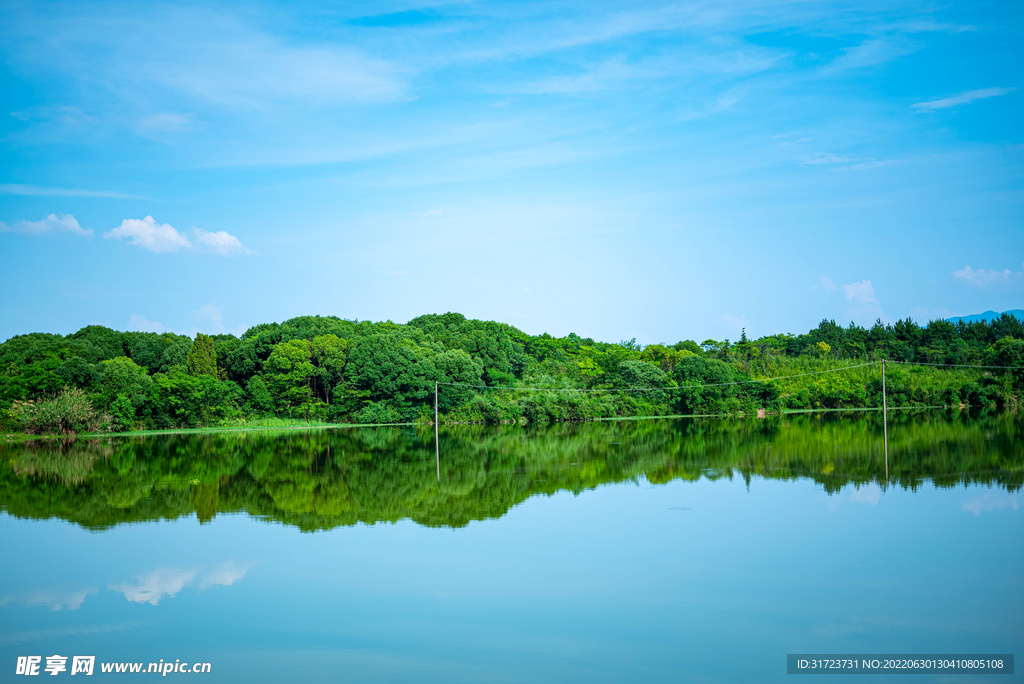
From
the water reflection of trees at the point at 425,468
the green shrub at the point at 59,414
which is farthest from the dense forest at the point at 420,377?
the water reflection of trees at the point at 425,468

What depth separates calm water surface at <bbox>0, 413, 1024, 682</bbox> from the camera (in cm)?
652

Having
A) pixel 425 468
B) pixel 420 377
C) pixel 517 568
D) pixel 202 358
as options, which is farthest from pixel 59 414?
pixel 517 568

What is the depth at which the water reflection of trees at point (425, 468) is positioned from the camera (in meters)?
14.4

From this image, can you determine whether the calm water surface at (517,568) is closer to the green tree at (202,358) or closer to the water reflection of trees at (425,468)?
the water reflection of trees at (425,468)

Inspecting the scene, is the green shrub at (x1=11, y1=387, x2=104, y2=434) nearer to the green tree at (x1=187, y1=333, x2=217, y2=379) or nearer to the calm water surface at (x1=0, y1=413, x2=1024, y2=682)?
the green tree at (x1=187, y1=333, x2=217, y2=379)

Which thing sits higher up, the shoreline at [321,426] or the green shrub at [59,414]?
the green shrub at [59,414]

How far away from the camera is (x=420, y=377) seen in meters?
42.9

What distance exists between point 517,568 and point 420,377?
3404cm

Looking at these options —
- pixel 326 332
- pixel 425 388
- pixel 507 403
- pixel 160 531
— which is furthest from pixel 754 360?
pixel 160 531

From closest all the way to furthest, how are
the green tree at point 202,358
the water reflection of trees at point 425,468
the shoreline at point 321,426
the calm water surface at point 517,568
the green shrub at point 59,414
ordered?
the calm water surface at point 517,568
the water reflection of trees at point 425,468
the green shrub at point 59,414
the shoreline at point 321,426
the green tree at point 202,358

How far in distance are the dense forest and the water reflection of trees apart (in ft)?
18.9

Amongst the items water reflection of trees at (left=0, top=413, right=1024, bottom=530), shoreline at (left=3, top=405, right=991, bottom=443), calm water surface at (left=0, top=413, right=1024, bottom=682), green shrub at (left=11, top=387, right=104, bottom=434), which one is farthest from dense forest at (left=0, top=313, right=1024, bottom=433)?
calm water surface at (left=0, top=413, right=1024, bottom=682)

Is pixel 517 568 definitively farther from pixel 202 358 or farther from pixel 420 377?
pixel 202 358

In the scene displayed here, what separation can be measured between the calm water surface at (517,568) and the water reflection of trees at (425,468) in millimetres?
158
